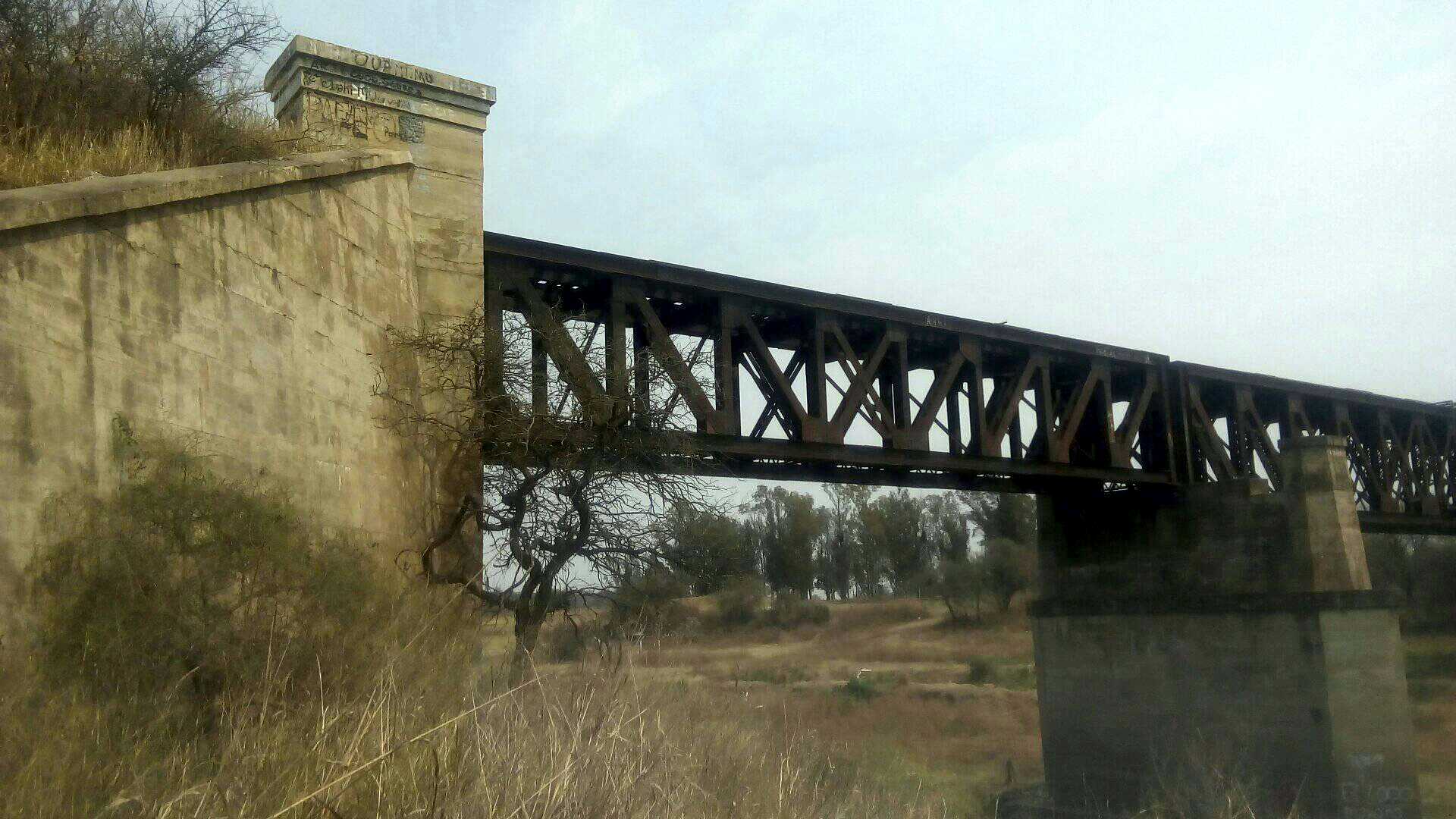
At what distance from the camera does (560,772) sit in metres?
5.08


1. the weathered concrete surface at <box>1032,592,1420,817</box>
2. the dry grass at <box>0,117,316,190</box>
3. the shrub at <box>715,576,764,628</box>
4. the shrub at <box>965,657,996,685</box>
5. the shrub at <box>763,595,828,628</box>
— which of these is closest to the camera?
the dry grass at <box>0,117,316,190</box>

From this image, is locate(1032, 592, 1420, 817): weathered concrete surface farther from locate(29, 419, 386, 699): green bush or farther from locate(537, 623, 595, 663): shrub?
locate(29, 419, 386, 699): green bush

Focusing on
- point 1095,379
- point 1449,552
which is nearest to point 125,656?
point 1095,379

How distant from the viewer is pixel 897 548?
78.1 metres

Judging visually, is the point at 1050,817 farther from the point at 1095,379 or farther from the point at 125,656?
the point at 125,656

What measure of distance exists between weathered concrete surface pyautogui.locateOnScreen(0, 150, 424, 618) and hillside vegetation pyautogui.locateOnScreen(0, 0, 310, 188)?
102 centimetres

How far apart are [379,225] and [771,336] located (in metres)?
9.22

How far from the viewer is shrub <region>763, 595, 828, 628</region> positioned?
39250mm

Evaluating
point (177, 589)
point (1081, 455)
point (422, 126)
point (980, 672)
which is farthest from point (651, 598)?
point (980, 672)

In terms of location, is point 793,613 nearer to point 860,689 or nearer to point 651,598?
point 860,689

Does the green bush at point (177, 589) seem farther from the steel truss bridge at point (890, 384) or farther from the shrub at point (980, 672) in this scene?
the shrub at point (980, 672)

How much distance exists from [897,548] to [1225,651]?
54170 millimetres

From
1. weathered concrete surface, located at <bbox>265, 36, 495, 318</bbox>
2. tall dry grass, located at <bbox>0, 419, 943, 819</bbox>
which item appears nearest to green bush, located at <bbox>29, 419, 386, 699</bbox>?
tall dry grass, located at <bbox>0, 419, 943, 819</bbox>

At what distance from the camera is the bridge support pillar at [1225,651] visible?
22.3 metres
